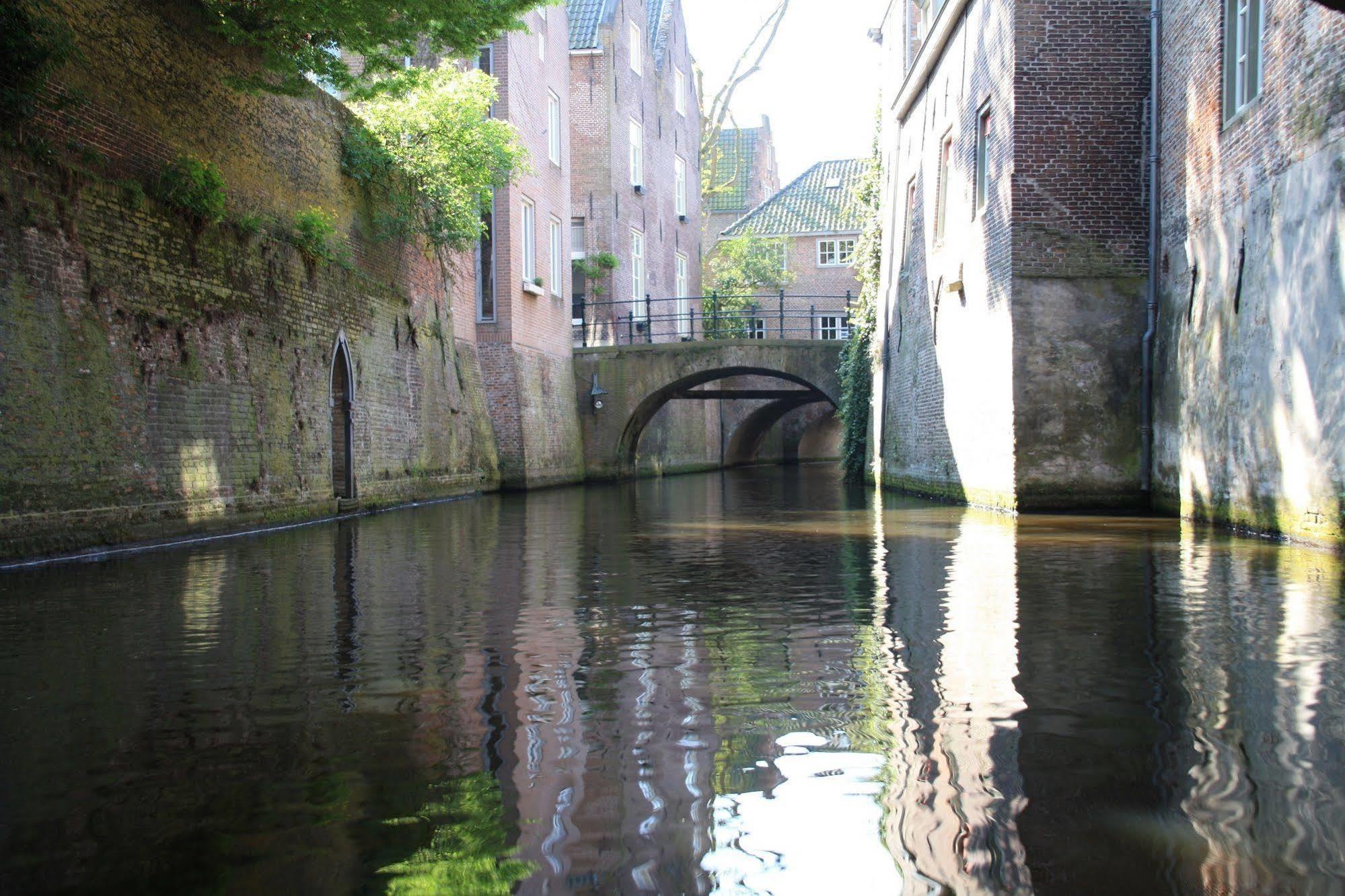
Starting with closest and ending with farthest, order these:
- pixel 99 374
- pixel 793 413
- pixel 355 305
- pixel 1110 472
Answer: pixel 99 374 → pixel 1110 472 → pixel 355 305 → pixel 793 413

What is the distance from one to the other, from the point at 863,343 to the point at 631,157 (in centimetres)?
1010

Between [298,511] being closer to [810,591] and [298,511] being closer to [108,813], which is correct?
[810,591]

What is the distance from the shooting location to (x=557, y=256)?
25312 millimetres

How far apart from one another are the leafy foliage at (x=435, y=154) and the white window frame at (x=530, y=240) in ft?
14.2

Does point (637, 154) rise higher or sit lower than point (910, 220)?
higher

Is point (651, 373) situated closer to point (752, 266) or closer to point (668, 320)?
point (668, 320)

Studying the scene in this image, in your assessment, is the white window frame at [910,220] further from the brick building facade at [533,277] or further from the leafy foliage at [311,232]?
the leafy foliage at [311,232]

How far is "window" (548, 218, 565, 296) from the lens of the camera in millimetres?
25016

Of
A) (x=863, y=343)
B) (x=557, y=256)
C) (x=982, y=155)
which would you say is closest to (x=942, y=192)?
(x=982, y=155)

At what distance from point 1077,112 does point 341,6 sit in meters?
7.39

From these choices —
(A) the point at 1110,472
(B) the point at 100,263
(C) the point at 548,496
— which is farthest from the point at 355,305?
(A) the point at 1110,472

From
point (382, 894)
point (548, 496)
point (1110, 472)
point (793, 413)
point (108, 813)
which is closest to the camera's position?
point (382, 894)

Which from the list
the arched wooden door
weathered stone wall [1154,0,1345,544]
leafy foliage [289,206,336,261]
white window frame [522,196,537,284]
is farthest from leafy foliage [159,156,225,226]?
white window frame [522,196,537,284]

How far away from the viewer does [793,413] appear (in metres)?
44.7
